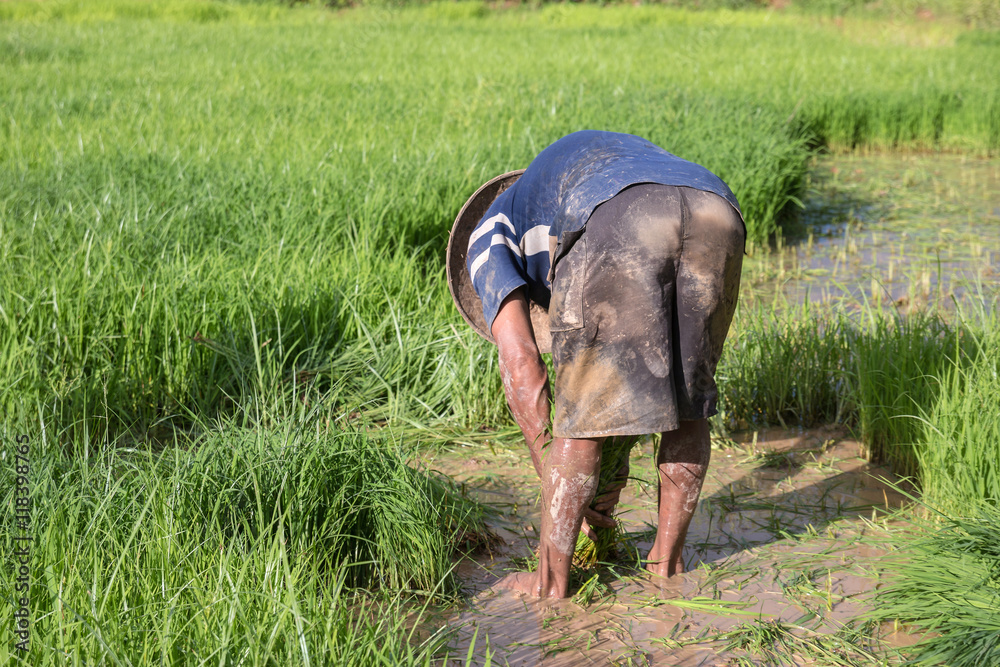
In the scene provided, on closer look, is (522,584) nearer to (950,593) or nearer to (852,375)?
(950,593)

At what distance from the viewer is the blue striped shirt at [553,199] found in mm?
1919

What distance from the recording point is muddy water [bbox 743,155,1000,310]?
4551 millimetres

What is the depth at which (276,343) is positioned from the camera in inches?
127

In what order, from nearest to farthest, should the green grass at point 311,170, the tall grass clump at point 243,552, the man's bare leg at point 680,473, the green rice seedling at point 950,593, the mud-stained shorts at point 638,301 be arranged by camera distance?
the tall grass clump at point 243,552 → the green rice seedling at point 950,593 → the mud-stained shorts at point 638,301 → the man's bare leg at point 680,473 → the green grass at point 311,170

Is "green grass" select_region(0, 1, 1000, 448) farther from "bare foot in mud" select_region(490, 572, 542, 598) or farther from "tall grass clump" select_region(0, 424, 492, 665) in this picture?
"bare foot in mud" select_region(490, 572, 542, 598)

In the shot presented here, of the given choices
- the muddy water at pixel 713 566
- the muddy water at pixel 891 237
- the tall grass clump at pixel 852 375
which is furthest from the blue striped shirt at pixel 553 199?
the muddy water at pixel 891 237

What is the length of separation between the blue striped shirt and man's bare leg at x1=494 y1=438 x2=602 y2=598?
39 cm

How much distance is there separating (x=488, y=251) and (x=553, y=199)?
→ 0.21 meters

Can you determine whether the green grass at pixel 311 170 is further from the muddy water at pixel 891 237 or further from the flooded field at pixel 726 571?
the flooded field at pixel 726 571

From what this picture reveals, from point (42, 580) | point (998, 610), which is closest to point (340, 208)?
point (42, 580)

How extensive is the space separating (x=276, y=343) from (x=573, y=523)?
65.6 inches

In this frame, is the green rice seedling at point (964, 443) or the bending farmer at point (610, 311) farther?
the green rice seedling at point (964, 443)

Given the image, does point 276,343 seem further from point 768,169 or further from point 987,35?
point 987,35

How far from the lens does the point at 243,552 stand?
1790 millimetres
